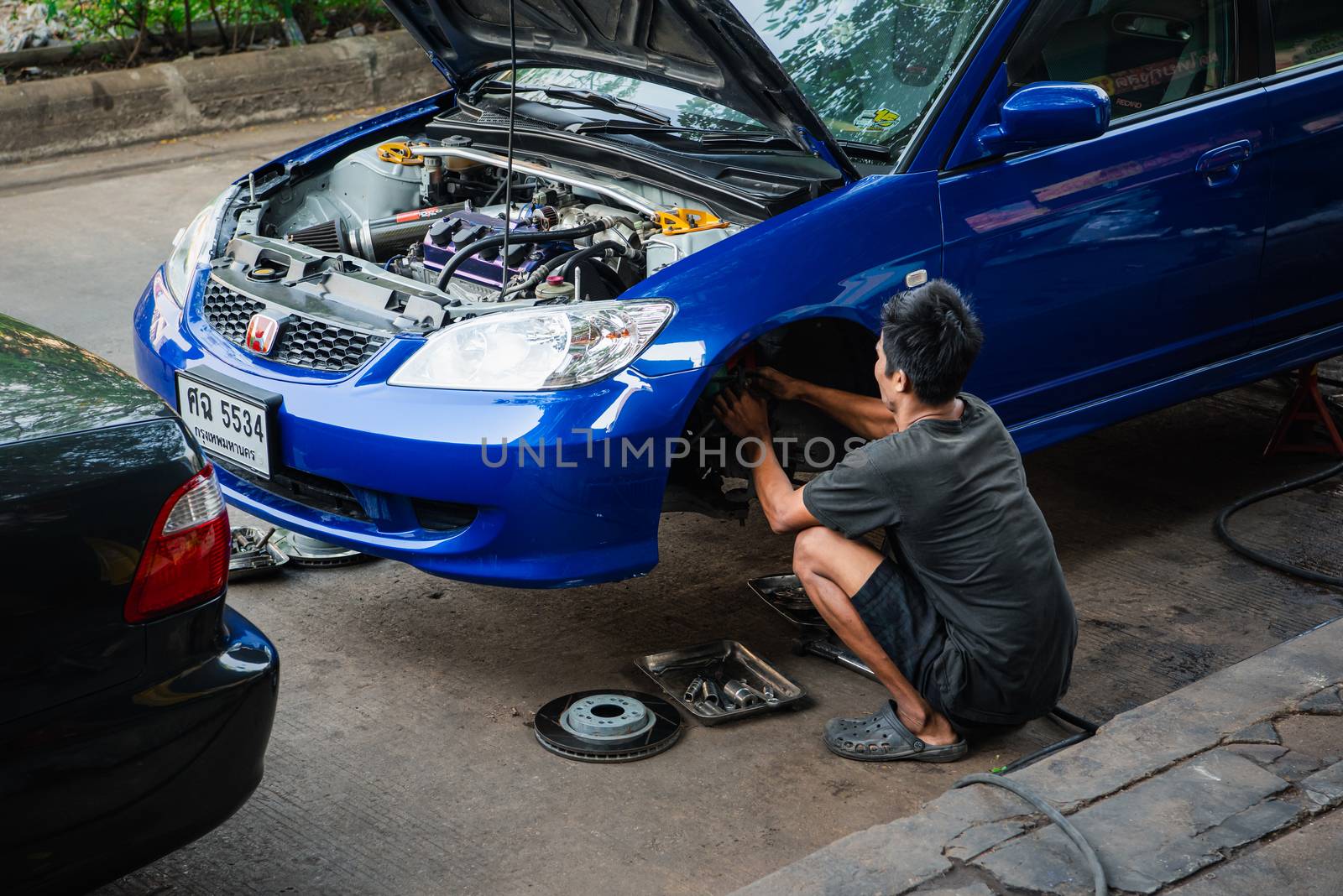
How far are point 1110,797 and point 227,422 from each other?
2098mm

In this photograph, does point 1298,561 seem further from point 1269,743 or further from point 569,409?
point 569,409

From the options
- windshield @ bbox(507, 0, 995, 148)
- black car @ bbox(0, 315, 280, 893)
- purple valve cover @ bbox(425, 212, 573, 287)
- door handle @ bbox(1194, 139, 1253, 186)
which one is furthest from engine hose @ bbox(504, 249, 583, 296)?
door handle @ bbox(1194, 139, 1253, 186)

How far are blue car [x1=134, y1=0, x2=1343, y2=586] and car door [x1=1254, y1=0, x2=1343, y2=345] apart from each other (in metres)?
0.01

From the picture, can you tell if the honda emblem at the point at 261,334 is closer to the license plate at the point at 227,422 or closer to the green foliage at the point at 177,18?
the license plate at the point at 227,422

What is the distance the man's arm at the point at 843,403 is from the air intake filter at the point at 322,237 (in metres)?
1.36

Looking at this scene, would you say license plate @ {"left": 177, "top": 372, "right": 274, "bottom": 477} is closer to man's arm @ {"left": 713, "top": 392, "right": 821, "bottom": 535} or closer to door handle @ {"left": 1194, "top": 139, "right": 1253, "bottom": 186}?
man's arm @ {"left": 713, "top": 392, "right": 821, "bottom": 535}

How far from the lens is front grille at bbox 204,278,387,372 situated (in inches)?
123

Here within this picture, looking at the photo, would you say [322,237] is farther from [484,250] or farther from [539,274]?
[539,274]

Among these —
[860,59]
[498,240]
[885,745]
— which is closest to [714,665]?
[885,745]

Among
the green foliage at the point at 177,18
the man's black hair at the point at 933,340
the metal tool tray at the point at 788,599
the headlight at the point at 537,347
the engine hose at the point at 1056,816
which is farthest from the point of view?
the green foliage at the point at 177,18

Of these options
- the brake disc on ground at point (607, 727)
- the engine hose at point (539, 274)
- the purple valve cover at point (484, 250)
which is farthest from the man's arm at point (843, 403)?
the brake disc on ground at point (607, 727)

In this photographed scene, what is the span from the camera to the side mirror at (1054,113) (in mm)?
3197

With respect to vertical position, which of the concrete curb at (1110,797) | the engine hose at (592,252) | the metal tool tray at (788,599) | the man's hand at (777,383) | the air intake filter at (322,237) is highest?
the engine hose at (592,252)

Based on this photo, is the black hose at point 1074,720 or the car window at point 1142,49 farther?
the car window at point 1142,49
